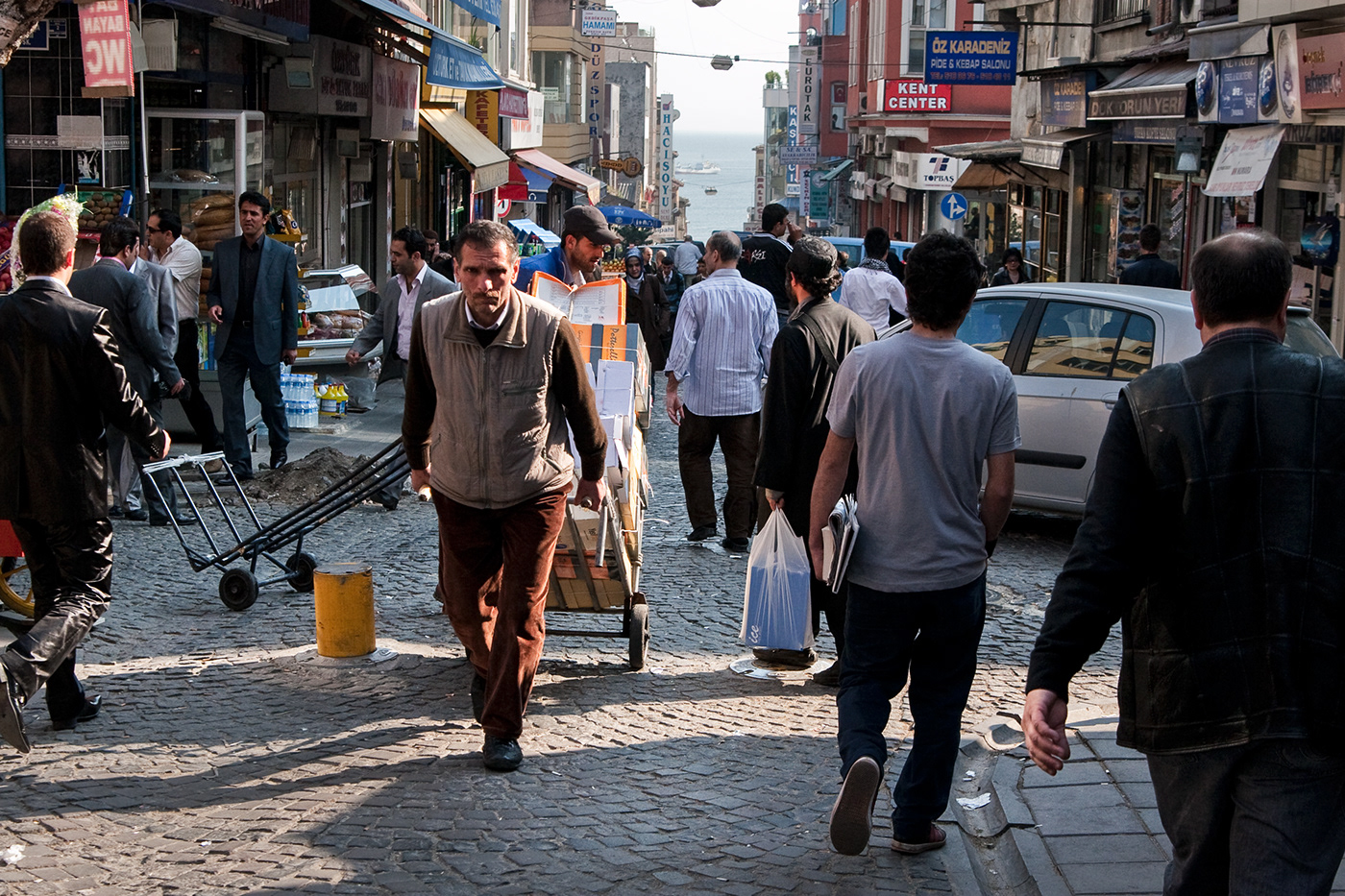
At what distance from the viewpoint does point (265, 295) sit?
10.6 m

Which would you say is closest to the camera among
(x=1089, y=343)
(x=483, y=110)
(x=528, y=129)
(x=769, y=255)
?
(x=1089, y=343)

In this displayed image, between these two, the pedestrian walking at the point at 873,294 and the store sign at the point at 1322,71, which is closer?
the pedestrian walking at the point at 873,294

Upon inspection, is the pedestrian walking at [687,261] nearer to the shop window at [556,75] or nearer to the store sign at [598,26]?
the shop window at [556,75]

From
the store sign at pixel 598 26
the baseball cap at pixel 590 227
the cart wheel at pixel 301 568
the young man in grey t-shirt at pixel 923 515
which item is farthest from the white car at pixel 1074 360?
the store sign at pixel 598 26

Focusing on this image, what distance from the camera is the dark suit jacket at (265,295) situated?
415 inches

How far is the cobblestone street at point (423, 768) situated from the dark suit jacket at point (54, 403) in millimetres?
866

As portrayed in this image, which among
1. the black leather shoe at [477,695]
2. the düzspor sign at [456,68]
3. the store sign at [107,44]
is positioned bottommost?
the black leather shoe at [477,695]

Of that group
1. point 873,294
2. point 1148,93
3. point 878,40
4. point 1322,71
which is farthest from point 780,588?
point 878,40

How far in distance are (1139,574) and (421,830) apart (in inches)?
96.0

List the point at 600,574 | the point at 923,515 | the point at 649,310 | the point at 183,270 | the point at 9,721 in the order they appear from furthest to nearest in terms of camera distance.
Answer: the point at 649,310 < the point at 183,270 < the point at 600,574 < the point at 9,721 < the point at 923,515

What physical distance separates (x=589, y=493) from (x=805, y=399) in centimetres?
109

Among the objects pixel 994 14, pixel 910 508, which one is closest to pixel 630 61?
pixel 994 14

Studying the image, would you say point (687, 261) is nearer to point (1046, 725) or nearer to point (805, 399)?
point (805, 399)

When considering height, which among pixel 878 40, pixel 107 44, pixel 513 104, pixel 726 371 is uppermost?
pixel 878 40
